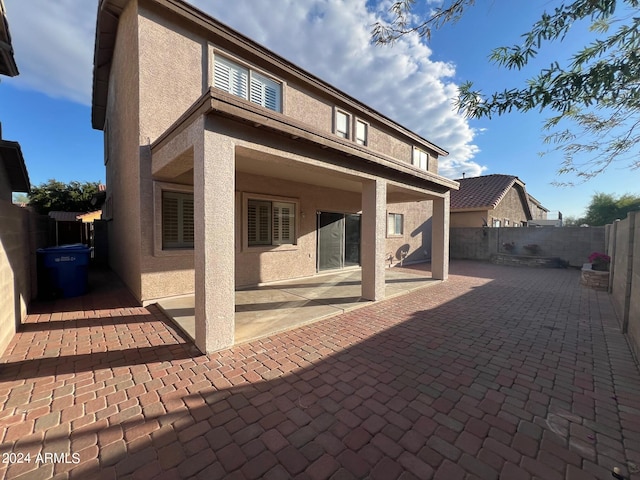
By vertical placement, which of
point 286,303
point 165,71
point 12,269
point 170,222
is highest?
point 165,71

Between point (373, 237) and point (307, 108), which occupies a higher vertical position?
point (307, 108)

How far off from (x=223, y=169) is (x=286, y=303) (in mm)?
3414

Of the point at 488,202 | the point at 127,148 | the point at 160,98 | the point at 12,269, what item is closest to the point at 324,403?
the point at 12,269

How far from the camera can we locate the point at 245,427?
230 centimetres

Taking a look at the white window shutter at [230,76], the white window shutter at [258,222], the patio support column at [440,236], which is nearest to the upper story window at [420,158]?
the patio support column at [440,236]

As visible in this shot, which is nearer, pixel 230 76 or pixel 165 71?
pixel 165 71

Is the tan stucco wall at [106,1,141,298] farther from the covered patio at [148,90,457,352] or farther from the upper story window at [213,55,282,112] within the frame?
the upper story window at [213,55,282,112]

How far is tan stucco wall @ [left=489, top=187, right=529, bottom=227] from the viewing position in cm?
1886

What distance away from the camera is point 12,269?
A: 418cm

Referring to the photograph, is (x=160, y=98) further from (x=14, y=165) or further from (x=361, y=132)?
(x=361, y=132)

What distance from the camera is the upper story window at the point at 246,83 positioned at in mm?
6762

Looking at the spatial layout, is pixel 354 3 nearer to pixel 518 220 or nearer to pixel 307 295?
pixel 307 295

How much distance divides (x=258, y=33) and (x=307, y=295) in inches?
284

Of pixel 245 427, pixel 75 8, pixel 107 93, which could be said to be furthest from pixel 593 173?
pixel 107 93
